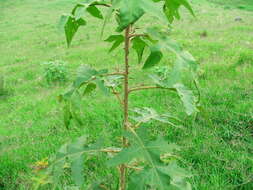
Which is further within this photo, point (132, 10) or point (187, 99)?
point (187, 99)

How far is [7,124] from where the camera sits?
13.5 feet

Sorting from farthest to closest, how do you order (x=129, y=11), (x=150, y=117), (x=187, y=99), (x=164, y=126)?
1. (x=164, y=126)
2. (x=150, y=117)
3. (x=187, y=99)
4. (x=129, y=11)

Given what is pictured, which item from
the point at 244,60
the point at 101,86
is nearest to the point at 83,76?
the point at 101,86

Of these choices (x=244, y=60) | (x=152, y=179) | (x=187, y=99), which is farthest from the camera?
(x=244, y=60)

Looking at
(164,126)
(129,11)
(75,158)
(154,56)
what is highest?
(129,11)

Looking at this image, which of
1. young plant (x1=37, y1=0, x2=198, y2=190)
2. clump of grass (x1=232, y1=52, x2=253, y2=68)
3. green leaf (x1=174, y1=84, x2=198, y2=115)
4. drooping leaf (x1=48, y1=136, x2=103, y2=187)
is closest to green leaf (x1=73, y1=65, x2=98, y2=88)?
young plant (x1=37, y1=0, x2=198, y2=190)

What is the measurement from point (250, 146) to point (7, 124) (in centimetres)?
310

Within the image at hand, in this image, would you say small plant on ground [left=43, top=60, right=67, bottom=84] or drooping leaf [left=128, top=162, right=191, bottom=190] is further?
small plant on ground [left=43, top=60, right=67, bottom=84]

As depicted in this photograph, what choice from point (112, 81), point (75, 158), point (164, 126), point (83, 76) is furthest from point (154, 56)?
point (164, 126)

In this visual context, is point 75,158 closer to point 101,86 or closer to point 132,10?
point 101,86

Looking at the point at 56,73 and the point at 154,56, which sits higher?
the point at 154,56

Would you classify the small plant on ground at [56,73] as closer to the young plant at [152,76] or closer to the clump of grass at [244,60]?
the clump of grass at [244,60]

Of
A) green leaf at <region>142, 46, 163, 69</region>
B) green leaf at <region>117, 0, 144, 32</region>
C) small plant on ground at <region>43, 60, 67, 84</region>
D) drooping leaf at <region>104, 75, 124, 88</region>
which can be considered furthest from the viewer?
small plant on ground at <region>43, 60, 67, 84</region>

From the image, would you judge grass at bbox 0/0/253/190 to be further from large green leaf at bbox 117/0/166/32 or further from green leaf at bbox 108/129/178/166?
large green leaf at bbox 117/0/166/32
